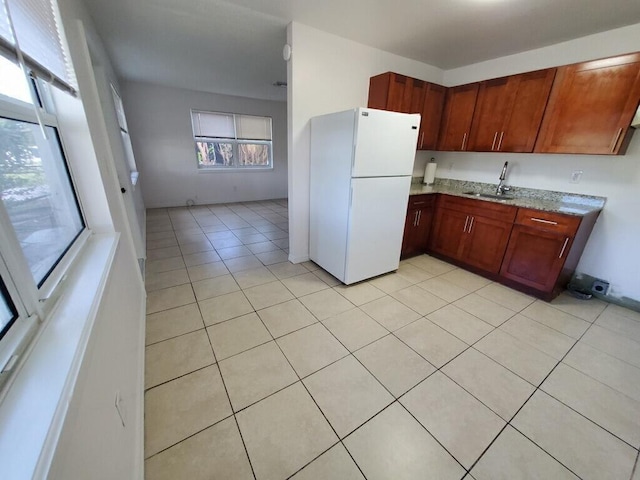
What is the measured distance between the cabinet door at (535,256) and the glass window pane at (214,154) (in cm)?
570

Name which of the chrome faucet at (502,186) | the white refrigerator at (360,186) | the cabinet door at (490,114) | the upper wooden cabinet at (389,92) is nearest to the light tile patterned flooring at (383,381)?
the white refrigerator at (360,186)

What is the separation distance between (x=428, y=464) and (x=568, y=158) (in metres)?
3.16

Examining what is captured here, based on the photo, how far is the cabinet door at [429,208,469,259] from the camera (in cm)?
305

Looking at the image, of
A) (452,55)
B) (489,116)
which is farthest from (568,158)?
(452,55)

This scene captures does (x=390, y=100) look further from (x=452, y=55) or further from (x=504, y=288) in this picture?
(x=504, y=288)

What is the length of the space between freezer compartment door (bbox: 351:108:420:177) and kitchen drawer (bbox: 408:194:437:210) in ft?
1.75

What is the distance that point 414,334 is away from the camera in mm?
1995

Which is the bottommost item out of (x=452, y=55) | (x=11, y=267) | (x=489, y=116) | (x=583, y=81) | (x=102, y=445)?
(x=102, y=445)

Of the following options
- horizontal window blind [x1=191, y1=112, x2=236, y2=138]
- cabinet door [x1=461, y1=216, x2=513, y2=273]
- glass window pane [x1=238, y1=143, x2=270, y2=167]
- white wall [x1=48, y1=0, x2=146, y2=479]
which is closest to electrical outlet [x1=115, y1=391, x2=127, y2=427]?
white wall [x1=48, y1=0, x2=146, y2=479]

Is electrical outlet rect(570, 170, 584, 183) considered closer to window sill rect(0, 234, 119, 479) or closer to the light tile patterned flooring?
the light tile patterned flooring

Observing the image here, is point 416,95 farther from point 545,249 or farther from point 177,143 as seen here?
point 177,143

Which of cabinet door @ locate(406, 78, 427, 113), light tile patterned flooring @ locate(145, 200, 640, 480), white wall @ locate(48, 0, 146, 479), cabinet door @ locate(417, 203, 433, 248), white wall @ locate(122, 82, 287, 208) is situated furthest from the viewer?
white wall @ locate(122, 82, 287, 208)

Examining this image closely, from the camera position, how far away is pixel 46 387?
1.96 feet

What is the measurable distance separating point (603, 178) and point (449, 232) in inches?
56.3
